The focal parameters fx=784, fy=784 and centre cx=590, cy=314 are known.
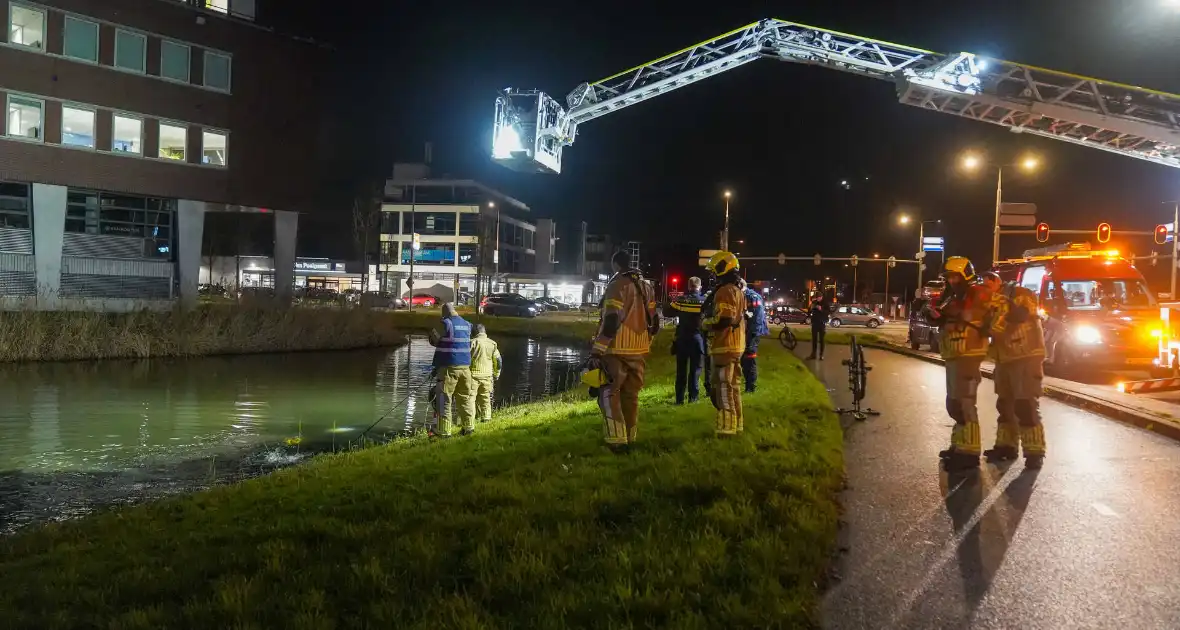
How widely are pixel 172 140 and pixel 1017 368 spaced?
1369 inches

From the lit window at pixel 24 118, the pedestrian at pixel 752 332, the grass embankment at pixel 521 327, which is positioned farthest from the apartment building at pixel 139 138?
the pedestrian at pixel 752 332

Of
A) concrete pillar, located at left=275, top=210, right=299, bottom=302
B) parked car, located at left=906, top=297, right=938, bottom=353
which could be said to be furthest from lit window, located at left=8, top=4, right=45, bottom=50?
parked car, located at left=906, top=297, right=938, bottom=353

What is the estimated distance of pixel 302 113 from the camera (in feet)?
122

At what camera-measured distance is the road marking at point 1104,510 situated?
19.9 feet

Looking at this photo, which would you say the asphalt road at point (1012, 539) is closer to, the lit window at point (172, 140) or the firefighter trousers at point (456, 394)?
the firefighter trousers at point (456, 394)

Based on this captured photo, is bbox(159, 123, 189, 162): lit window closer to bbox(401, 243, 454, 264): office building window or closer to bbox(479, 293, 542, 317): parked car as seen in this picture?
bbox(479, 293, 542, 317): parked car

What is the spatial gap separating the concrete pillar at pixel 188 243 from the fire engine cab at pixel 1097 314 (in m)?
31.9

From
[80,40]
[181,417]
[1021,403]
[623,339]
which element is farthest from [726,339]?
[80,40]

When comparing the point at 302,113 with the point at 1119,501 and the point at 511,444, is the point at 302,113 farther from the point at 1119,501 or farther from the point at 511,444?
the point at 1119,501

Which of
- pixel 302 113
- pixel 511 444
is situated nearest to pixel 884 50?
pixel 511 444

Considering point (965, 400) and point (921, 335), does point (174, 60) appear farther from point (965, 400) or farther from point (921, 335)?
point (965, 400)

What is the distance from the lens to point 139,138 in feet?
107

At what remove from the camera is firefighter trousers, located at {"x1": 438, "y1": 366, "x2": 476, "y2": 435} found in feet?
35.9

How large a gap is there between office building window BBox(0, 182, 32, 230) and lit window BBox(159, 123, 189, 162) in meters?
5.12
